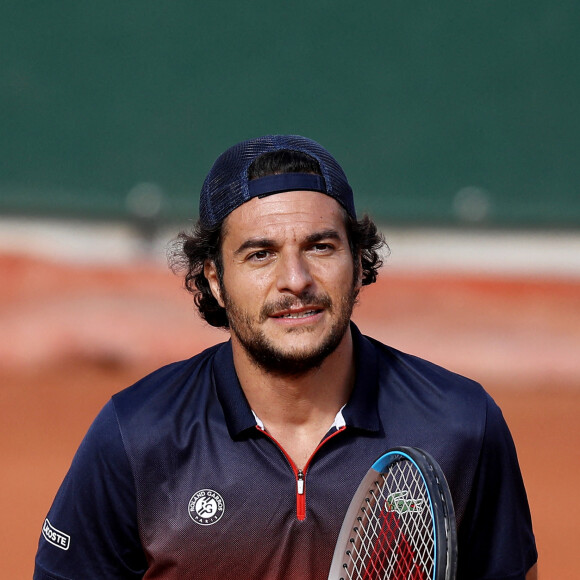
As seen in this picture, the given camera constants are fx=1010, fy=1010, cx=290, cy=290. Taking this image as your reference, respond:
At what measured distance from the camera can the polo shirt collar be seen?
9.27 feet

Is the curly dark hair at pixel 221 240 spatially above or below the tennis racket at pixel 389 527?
above

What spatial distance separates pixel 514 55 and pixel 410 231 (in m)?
2.46

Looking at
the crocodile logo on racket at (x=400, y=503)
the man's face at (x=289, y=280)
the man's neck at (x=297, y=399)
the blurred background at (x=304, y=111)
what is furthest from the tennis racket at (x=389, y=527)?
the blurred background at (x=304, y=111)

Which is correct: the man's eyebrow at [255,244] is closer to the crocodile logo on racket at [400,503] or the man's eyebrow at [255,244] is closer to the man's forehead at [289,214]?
the man's forehead at [289,214]

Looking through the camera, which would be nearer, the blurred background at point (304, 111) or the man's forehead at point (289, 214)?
the man's forehead at point (289, 214)

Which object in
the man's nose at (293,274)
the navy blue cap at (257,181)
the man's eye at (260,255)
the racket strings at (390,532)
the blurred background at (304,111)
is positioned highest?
the blurred background at (304,111)

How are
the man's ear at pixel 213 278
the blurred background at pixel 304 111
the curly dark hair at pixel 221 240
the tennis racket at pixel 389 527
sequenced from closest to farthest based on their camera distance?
the tennis racket at pixel 389 527 < the curly dark hair at pixel 221 240 < the man's ear at pixel 213 278 < the blurred background at pixel 304 111

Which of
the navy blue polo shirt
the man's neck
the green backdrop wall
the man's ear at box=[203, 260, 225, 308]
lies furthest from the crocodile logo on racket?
the green backdrop wall

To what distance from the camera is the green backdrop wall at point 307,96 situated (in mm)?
12008

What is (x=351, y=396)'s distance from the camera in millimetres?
2891

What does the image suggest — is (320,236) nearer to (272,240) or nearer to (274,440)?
(272,240)

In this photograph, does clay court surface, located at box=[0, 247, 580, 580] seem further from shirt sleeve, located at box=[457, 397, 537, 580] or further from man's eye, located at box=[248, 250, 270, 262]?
man's eye, located at box=[248, 250, 270, 262]

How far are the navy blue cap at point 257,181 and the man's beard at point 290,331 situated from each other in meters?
0.30

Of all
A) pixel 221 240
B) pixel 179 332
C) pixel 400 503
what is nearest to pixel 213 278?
pixel 221 240
